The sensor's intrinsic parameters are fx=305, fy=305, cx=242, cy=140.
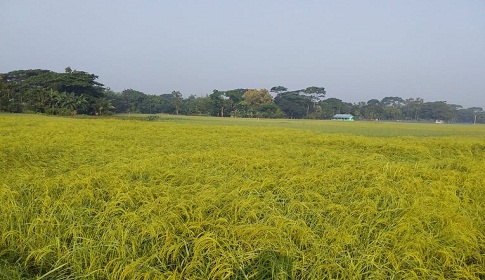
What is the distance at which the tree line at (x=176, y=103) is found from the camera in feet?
117

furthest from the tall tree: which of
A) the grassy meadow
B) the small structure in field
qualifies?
the grassy meadow

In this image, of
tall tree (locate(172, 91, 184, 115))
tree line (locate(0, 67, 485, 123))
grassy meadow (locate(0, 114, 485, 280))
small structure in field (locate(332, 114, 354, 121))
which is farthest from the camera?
small structure in field (locate(332, 114, 354, 121))

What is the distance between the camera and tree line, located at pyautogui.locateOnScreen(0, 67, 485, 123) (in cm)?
3581

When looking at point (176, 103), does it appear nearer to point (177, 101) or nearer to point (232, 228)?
point (177, 101)

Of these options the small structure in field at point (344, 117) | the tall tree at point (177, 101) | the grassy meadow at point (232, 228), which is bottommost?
the grassy meadow at point (232, 228)

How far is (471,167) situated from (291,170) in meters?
4.00

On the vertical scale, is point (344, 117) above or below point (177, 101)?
below

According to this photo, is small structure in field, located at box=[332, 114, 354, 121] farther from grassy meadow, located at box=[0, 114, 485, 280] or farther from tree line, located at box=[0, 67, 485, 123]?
grassy meadow, located at box=[0, 114, 485, 280]

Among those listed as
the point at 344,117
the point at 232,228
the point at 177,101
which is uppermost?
the point at 177,101

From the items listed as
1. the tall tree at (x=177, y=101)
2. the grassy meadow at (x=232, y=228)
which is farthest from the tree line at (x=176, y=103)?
the grassy meadow at (x=232, y=228)

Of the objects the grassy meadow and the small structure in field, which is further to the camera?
the small structure in field

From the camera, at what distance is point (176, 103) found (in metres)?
69.8

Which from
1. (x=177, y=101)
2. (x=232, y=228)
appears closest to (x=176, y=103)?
(x=177, y=101)

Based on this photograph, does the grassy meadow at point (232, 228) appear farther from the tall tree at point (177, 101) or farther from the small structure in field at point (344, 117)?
the small structure in field at point (344, 117)
